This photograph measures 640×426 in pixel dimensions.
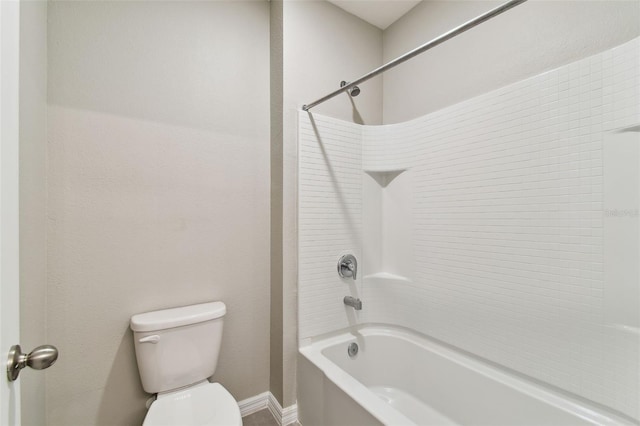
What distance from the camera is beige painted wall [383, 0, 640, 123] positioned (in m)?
1.17

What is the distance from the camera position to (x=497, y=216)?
1.41 metres

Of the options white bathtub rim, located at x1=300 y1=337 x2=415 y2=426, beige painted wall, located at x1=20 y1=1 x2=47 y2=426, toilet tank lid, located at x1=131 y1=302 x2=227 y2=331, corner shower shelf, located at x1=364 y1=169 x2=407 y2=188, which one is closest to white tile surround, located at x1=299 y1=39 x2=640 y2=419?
corner shower shelf, located at x1=364 y1=169 x2=407 y2=188

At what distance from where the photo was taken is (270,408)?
173 cm

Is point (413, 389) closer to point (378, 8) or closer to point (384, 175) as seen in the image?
point (384, 175)

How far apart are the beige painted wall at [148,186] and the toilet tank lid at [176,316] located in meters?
0.07

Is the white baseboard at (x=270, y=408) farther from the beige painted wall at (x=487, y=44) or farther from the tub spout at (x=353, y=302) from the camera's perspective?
the beige painted wall at (x=487, y=44)

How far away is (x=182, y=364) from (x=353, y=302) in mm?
989

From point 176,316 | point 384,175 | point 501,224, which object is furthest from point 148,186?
point 501,224

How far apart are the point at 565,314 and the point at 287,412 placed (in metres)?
1.49

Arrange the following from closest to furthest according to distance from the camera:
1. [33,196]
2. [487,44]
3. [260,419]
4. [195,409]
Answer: [33,196], [195,409], [487,44], [260,419]

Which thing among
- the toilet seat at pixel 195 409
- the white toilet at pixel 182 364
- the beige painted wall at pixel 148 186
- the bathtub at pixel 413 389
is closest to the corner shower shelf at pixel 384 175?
the beige painted wall at pixel 148 186

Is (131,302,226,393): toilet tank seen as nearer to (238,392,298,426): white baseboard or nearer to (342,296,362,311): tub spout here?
(238,392,298,426): white baseboard

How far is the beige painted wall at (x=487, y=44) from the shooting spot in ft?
3.85

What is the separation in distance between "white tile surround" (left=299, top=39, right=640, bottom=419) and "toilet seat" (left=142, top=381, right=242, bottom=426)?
541 millimetres
